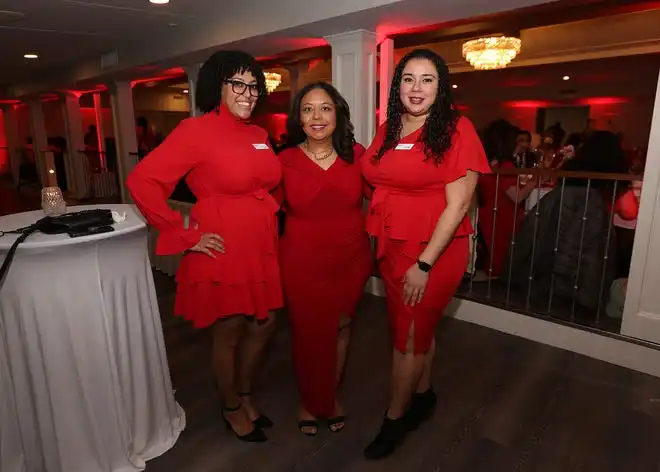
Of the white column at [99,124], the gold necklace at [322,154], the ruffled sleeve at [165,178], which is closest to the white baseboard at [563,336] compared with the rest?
the gold necklace at [322,154]

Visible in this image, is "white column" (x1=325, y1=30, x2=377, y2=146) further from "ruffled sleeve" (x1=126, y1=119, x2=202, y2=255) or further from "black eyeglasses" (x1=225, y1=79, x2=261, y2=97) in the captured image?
"ruffled sleeve" (x1=126, y1=119, x2=202, y2=255)

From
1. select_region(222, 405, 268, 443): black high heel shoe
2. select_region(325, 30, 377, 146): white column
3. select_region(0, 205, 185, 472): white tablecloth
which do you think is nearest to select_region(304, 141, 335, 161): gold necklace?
select_region(0, 205, 185, 472): white tablecloth

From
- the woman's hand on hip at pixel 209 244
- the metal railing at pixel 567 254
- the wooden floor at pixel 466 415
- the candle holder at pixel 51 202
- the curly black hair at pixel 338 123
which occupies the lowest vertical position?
the wooden floor at pixel 466 415

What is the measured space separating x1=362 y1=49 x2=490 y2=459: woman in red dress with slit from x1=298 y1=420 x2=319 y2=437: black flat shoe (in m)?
0.26

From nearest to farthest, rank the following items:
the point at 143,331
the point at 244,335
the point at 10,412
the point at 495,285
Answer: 1. the point at 10,412
2. the point at 143,331
3. the point at 244,335
4. the point at 495,285

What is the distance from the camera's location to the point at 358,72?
3.37 m

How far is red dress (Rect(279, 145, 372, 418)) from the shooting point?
171 centimetres

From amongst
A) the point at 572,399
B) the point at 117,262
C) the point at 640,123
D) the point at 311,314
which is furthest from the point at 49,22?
the point at 640,123

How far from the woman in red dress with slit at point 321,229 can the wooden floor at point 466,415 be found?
0.35m

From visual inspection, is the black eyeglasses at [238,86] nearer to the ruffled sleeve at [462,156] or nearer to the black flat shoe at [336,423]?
the ruffled sleeve at [462,156]

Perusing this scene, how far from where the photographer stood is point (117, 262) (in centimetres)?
161

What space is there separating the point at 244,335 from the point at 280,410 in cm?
51

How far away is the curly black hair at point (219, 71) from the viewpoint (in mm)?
1617

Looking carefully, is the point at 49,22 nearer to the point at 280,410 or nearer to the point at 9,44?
the point at 9,44
